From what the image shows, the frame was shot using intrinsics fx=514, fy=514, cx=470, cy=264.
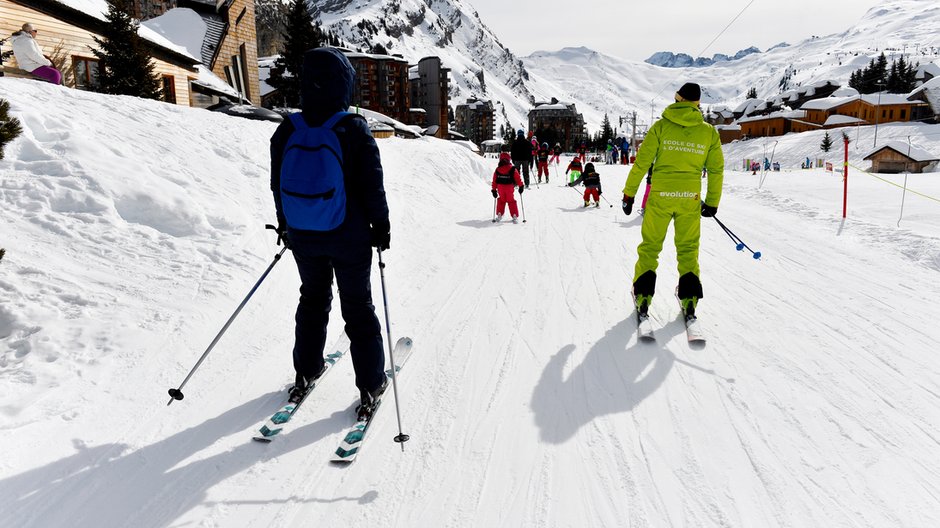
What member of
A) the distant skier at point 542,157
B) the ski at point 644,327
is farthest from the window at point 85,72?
the ski at point 644,327

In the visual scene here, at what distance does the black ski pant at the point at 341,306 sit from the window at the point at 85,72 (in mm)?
17244

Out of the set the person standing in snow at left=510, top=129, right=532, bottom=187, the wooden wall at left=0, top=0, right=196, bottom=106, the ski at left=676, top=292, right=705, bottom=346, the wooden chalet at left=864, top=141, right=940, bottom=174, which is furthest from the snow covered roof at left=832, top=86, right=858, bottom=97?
the ski at left=676, top=292, right=705, bottom=346

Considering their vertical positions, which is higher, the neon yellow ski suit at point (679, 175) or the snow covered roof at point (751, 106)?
the snow covered roof at point (751, 106)

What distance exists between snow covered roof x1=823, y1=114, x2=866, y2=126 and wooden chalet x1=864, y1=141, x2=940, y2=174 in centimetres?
2990

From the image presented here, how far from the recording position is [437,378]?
387cm

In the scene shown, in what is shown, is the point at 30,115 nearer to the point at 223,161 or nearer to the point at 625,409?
the point at 223,161

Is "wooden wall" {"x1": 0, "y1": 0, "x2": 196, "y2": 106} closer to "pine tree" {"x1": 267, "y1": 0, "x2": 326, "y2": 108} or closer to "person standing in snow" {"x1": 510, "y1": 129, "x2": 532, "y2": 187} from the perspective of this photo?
"person standing in snow" {"x1": 510, "y1": 129, "x2": 532, "y2": 187}

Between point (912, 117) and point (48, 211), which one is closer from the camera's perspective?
point (48, 211)

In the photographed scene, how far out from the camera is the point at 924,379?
3.69 m

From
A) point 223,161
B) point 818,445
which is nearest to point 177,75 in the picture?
point 223,161

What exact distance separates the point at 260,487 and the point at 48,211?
412cm

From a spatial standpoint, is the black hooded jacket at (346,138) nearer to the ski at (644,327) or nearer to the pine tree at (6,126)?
the pine tree at (6,126)

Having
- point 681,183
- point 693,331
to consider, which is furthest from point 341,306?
point 681,183

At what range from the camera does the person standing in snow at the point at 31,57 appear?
9.46m
